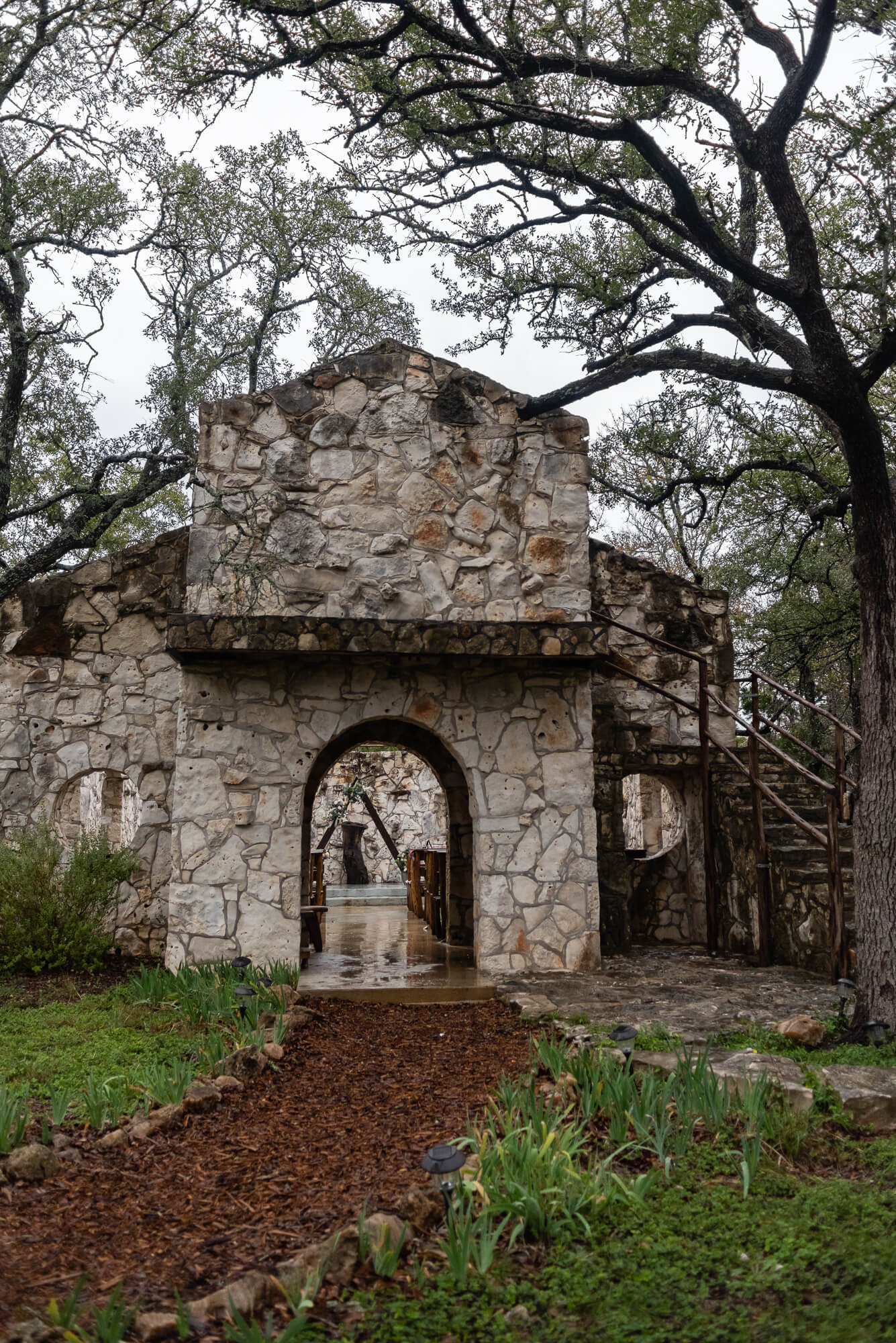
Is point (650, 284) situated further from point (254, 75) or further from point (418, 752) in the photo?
point (418, 752)

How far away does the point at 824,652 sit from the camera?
51.1 ft

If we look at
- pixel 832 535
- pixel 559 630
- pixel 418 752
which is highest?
pixel 832 535

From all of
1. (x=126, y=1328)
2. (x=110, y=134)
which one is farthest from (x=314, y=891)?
(x=110, y=134)

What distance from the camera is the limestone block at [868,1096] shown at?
14.3ft

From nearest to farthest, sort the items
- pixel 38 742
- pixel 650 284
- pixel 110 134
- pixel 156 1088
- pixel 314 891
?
pixel 156 1088
pixel 650 284
pixel 38 742
pixel 314 891
pixel 110 134

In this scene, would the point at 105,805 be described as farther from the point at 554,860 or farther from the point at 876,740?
the point at 876,740

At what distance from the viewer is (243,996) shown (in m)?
6.29

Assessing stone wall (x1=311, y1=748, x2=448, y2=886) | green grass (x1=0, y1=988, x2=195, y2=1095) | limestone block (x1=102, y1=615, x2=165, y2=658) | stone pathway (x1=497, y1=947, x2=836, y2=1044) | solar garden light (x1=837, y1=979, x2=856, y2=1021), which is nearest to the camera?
green grass (x1=0, y1=988, x2=195, y2=1095)

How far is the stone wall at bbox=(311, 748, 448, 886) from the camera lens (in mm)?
19672

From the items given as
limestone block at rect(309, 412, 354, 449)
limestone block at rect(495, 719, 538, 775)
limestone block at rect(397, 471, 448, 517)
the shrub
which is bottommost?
the shrub

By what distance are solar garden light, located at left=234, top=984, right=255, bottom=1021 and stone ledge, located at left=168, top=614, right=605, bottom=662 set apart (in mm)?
2587

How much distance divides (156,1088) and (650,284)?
23.1ft

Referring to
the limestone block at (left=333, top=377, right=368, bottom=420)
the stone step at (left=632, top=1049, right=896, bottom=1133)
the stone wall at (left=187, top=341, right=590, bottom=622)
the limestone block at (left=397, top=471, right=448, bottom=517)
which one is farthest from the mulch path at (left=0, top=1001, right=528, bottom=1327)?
the limestone block at (left=333, top=377, right=368, bottom=420)

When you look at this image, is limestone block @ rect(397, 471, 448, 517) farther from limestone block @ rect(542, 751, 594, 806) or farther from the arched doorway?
limestone block @ rect(542, 751, 594, 806)
